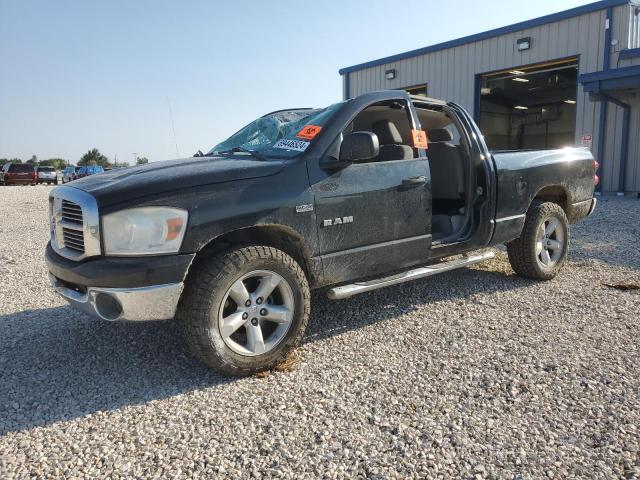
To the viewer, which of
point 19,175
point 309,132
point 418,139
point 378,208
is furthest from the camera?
point 19,175

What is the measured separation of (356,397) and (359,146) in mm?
1676

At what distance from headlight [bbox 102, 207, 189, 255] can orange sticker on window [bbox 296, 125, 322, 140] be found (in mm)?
1250

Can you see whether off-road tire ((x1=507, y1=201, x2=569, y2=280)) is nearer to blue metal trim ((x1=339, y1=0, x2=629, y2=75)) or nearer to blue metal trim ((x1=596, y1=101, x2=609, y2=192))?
blue metal trim ((x1=596, y1=101, x2=609, y2=192))

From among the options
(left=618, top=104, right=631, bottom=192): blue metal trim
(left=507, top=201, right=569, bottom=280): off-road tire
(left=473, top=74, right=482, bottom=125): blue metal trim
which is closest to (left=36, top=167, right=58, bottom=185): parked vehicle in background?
(left=473, top=74, right=482, bottom=125): blue metal trim

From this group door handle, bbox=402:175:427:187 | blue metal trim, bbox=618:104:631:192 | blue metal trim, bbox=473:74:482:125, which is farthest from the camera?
→ blue metal trim, bbox=473:74:482:125

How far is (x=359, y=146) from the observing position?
141 inches

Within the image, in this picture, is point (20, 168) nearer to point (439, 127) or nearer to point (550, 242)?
point (439, 127)

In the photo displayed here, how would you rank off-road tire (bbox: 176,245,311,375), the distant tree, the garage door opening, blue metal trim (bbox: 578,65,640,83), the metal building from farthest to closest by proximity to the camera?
the distant tree, the garage door opening, the metal building, blue metal trim (bbox: 578,65,640,83), off-road tire (bbox: 176,245,311,375)

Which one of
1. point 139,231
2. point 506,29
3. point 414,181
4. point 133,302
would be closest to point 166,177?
point 139,231

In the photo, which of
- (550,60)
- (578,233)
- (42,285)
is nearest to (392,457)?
(42,285)

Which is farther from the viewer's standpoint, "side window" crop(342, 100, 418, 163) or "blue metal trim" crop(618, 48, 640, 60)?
"blue metal trim" crop(618, 48, 640, 60)

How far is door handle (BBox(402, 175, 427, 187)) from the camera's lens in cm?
411

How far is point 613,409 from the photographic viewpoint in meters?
2.79

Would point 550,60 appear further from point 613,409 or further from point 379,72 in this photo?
point 613,409
